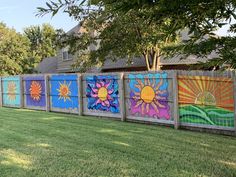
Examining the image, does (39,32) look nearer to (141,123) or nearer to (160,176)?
(141,123)

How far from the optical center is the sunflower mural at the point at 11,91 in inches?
615

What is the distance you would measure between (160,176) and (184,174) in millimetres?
356

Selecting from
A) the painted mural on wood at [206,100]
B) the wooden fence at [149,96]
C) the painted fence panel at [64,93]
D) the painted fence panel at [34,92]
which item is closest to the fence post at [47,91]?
the wooden fence at [149,96]

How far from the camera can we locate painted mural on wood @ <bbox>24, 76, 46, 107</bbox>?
1405cm

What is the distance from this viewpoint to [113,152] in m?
6.02

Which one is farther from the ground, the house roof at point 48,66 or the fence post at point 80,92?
the house roof at point 48,66

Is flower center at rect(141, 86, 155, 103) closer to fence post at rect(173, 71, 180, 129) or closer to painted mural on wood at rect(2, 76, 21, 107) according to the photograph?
fence post at rect(173, 71, 180, 129)

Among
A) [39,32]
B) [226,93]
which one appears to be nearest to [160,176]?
[226,93]

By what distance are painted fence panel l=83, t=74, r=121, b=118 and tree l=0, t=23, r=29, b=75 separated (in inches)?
705

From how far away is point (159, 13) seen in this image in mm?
2330

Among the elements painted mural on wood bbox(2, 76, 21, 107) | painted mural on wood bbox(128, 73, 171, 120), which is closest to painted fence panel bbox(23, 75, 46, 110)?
painted mural on wood bbox(2, 76, 21, 107)

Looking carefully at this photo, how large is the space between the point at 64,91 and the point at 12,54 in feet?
60.1

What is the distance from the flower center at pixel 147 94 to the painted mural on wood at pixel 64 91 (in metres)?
3.36

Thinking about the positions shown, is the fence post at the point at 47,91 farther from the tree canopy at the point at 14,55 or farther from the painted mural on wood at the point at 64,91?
the tree canopy at the point at 14,55
